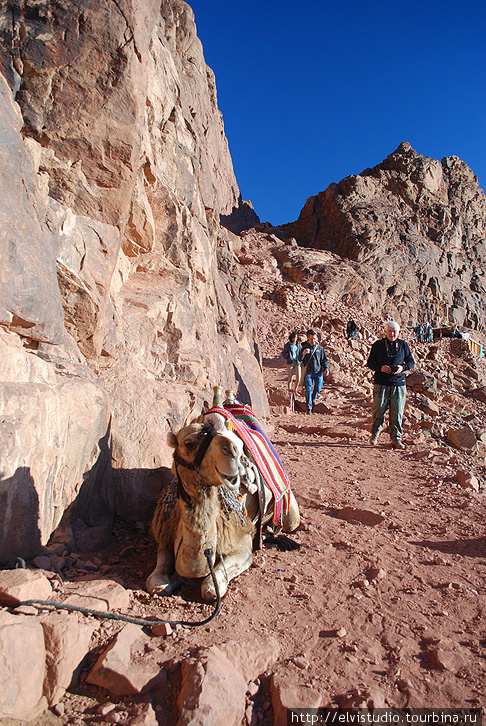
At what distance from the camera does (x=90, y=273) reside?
4547 mm

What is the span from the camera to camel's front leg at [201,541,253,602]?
9.18ft

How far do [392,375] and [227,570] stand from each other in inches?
197

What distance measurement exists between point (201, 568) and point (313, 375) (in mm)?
7899

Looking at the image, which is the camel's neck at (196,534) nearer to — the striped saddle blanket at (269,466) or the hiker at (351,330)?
the striped saddle blanket at (269,466)

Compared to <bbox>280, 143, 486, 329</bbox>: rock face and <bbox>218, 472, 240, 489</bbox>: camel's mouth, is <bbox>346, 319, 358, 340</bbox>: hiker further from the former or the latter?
<bbox>218, 472, 240, 489</bbox>: camel's mouth

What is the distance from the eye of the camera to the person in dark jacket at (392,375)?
22.9 ft

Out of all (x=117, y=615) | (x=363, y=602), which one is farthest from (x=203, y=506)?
(x=363, y=602)

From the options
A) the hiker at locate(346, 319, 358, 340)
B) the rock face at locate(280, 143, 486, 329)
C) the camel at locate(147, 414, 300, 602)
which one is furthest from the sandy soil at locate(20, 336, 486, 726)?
the rock face at locate(280, 143, 486, 329)

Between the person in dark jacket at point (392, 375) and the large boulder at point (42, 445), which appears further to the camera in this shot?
the person in dark jacket at point (392, 375)

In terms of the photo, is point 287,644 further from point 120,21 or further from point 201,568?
point 120,21

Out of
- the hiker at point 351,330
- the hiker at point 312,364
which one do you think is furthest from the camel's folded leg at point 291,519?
the hiker at point 351,330

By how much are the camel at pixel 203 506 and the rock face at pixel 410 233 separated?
3018cm

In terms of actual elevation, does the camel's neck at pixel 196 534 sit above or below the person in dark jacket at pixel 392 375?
below

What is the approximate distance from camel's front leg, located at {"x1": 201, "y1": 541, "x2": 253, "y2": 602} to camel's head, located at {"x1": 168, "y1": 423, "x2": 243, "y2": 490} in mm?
705
